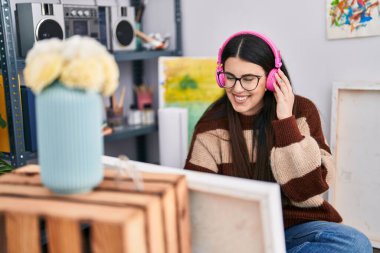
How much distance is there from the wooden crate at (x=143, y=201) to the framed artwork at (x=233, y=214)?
2 centimetres

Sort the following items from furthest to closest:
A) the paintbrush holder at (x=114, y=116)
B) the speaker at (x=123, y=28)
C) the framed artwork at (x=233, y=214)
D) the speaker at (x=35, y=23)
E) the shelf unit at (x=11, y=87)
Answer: the paintbrush holder at (x=114, y=116) < the speaker at (x=123, y=28) < the speaker at (x=35, y=23) < the shelf unit at (x=11, y=87) < the framed artwork at (x=233, y=214)

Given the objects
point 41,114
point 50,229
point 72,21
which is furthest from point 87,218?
point 72,21

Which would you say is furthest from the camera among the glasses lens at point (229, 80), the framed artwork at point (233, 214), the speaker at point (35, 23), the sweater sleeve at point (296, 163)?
the speaker at point (35, 23)

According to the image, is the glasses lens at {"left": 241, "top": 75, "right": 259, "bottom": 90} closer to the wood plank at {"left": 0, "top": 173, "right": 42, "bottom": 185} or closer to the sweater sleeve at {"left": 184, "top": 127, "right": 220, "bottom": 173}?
the sweater sleeve at {"left": 184, "top": 127, "right": 220, "bottom": 173}

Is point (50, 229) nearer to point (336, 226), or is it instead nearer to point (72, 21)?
point (336, 226)

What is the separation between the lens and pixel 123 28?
234cm

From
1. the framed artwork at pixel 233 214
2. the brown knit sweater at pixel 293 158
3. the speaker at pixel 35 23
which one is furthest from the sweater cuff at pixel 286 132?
the speaker at pixel 35 23

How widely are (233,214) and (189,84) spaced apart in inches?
65.0

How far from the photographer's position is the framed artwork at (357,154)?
1.98m

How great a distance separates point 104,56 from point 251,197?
323mm

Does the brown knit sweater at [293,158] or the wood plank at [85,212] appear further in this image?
the brown knit sweater at [293,158]

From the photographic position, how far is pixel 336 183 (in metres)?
2.08

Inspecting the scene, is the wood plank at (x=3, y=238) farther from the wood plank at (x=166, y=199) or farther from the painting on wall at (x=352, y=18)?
the painting on wall at (x=352, y=18)

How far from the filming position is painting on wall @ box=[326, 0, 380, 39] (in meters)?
1.92
